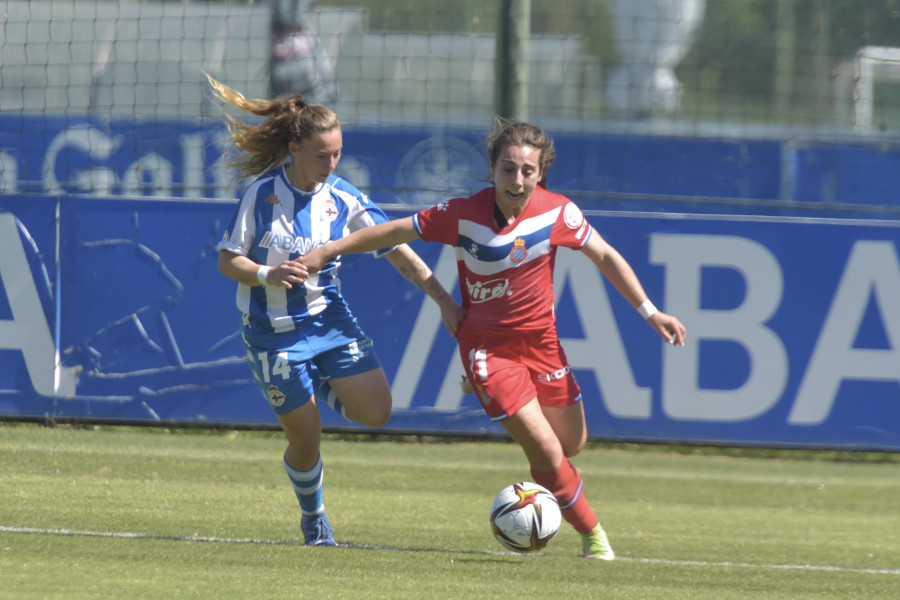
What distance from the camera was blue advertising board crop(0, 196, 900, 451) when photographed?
8547 mm

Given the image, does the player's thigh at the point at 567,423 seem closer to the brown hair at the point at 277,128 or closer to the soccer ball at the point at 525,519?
the soccer ball at the point at 525,519

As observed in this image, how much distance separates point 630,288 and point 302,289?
1432 mm

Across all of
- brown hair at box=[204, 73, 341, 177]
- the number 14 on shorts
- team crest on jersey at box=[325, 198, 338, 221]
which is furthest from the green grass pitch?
brown hair at box=[204, 73, 341, 177]

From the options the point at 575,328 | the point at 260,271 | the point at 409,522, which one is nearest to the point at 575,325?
the point at 575,328

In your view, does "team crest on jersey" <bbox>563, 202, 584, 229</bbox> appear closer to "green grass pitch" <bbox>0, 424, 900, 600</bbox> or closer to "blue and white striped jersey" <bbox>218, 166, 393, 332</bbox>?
"blue and white striped jersey" <bbox>218, 166, 393, 332</bbox>

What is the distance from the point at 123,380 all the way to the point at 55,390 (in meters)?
0.47

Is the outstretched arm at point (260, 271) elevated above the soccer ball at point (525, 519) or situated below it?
above

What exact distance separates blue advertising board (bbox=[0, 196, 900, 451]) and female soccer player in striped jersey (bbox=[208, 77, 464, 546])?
9.74ft

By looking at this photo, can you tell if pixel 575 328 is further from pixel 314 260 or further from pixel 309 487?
pixel 314 260

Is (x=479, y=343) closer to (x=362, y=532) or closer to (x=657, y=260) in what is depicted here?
(x=362, y=532)

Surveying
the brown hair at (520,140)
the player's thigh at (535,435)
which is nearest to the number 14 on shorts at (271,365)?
the player's thigh at (535,435)

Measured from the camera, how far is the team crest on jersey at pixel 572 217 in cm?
547

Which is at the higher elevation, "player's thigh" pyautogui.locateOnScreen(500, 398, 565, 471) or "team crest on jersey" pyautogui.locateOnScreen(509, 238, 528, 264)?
"team crest on jersey" pyautogui.locateOnScreen(509, 238, 528, 264)

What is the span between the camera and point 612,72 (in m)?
12.8
